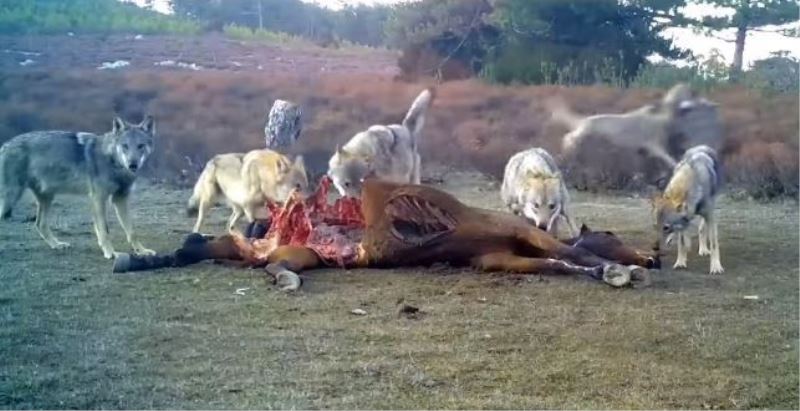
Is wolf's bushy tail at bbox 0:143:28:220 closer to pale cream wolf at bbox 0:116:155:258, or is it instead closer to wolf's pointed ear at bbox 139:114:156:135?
pale cream wolf at bbox 0:116:155:258

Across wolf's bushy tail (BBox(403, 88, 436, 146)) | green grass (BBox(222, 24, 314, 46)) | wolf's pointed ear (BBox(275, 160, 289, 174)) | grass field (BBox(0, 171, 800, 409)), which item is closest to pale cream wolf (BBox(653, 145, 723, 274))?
grass field (BBox(0, 171, 800, 409))

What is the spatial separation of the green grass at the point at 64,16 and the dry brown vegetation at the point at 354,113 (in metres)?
0.45

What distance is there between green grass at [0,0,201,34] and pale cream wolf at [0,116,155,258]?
54 cm

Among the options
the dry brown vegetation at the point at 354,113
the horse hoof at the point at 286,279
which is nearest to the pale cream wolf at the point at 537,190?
the dry brown vegetation at the point at 354,113

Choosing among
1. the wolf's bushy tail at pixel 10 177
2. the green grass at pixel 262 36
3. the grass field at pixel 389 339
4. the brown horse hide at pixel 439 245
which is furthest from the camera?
the green grass at pixel 262 36

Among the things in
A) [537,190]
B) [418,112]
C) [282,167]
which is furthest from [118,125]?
[537,190]

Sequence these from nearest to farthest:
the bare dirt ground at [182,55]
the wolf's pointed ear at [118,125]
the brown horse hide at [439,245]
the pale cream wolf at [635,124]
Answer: the brown horse hide at [439,245], the bare dirt ground at [182,55], the wolf's pointed ear at [118,125], the pale cream wolf at [635,124]

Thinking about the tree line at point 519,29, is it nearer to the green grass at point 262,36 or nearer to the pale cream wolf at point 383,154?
the green grass at point 262,36

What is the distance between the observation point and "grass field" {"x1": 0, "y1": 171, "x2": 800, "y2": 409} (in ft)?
6.38

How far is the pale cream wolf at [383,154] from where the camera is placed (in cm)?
458

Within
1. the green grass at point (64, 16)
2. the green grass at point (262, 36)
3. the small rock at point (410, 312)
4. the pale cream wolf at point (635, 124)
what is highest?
the green grass at point (64, 16)

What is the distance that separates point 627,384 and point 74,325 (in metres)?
1.45

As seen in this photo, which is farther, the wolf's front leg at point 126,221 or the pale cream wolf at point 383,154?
the pale cream wolf at point 383,154

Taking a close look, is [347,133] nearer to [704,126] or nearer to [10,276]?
[704,126]
